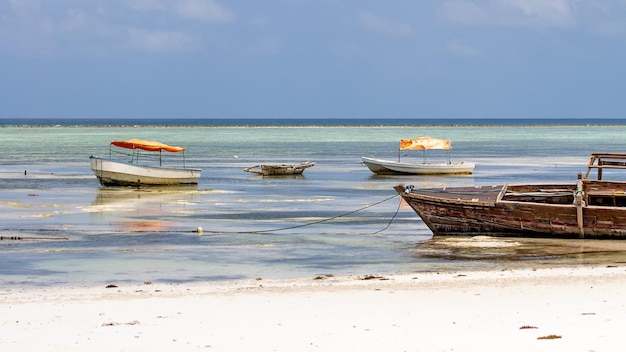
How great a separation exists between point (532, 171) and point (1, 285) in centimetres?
3917

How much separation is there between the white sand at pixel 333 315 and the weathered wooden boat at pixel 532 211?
17.8 feet

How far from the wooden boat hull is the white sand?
214 inches

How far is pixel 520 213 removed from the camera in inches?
861

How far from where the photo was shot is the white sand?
10742 mm

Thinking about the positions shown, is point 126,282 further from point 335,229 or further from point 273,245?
point 335,229

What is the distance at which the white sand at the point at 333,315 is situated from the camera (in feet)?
35.2

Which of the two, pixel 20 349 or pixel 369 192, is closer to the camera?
pixel 20 349

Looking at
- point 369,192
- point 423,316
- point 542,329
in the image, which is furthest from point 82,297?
point 369,192

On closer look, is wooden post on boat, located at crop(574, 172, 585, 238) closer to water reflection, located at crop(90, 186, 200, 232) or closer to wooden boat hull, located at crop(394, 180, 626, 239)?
wooden boat hull, located at crop(394, 180, 626, 239)

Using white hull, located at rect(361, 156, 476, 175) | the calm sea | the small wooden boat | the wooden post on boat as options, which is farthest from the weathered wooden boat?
white hull, located at rect(361, 156, 476, 175)

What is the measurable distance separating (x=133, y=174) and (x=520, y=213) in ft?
70.7

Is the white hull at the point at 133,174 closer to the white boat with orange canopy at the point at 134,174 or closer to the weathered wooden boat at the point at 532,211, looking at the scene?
the white boat with orange canopy at the point at 134,174

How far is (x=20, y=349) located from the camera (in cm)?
1050

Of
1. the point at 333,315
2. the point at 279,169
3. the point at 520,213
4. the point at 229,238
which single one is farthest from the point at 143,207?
the point at 333,315
